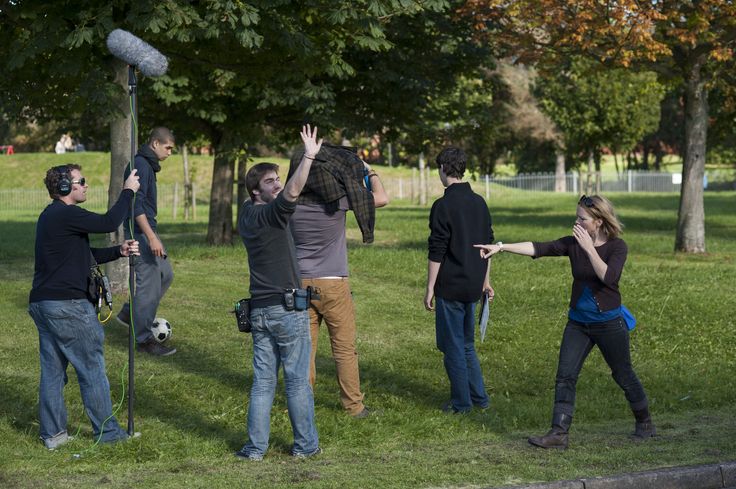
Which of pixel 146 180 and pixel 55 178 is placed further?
pixel 146 180

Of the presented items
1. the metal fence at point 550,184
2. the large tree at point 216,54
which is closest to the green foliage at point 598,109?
the metal fence at point 550,184

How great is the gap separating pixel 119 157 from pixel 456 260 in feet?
25.3

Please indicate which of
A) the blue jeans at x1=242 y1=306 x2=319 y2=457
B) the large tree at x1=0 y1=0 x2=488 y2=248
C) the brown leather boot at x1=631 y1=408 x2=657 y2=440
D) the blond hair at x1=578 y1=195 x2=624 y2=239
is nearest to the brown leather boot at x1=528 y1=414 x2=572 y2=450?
the brown leather boot at x1=631 y1=408 x2=657 y2=440

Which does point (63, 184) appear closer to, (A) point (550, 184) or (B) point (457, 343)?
(B) point (457, 343)

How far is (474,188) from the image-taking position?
5922 centimetres

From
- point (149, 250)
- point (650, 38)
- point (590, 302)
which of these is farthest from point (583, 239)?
point (650, 38)

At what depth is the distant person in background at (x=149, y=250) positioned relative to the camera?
10641 millimetres

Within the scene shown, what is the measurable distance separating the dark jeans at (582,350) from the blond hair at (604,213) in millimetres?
597

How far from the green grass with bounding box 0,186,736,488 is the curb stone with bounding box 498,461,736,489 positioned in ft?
0.60

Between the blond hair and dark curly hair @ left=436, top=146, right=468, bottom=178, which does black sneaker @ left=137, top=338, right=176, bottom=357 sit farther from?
the blond hair

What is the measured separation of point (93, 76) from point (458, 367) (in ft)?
24.7

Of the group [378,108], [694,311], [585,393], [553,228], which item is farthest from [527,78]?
[585,393]

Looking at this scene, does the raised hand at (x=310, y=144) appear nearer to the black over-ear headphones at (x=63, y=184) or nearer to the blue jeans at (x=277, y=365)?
the blue jeans at (x=277, y=365)

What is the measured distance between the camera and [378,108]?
24.8 metres
